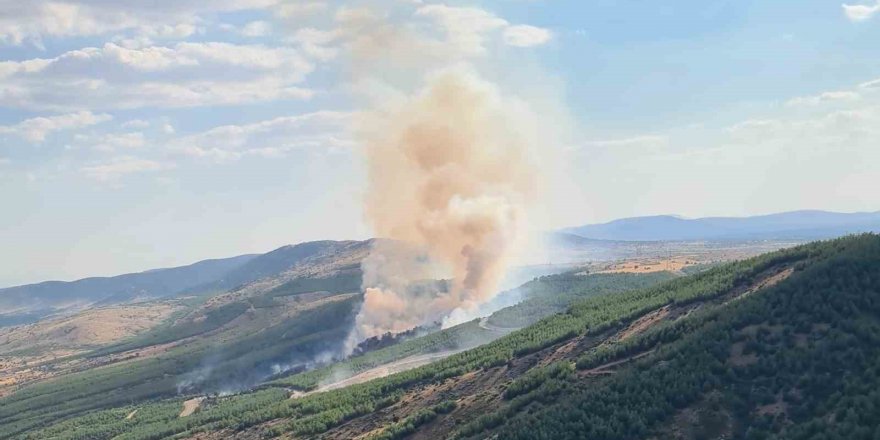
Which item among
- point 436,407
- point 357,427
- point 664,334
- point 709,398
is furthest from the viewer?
point 357,427

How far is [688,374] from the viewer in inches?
2574

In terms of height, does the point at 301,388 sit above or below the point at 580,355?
below

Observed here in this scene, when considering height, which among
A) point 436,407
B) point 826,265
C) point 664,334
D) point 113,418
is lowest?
point 113,418

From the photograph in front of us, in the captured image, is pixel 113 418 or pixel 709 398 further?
pixel 113 418

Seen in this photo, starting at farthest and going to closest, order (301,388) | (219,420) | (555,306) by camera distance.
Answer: (555,306), (301,388), (219,420)

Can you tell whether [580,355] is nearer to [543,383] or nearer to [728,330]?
[543,383]

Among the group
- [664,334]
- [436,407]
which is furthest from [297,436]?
[664,334]

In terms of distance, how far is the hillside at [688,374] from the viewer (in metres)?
58.6

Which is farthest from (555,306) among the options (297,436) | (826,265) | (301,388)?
(826,265)

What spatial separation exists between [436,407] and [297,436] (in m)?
24.7

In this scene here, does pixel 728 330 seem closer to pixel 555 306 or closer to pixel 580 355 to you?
pixel 580 355

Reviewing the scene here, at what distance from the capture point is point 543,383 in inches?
3115

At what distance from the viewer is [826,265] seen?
75.5m

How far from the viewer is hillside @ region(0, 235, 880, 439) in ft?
192
